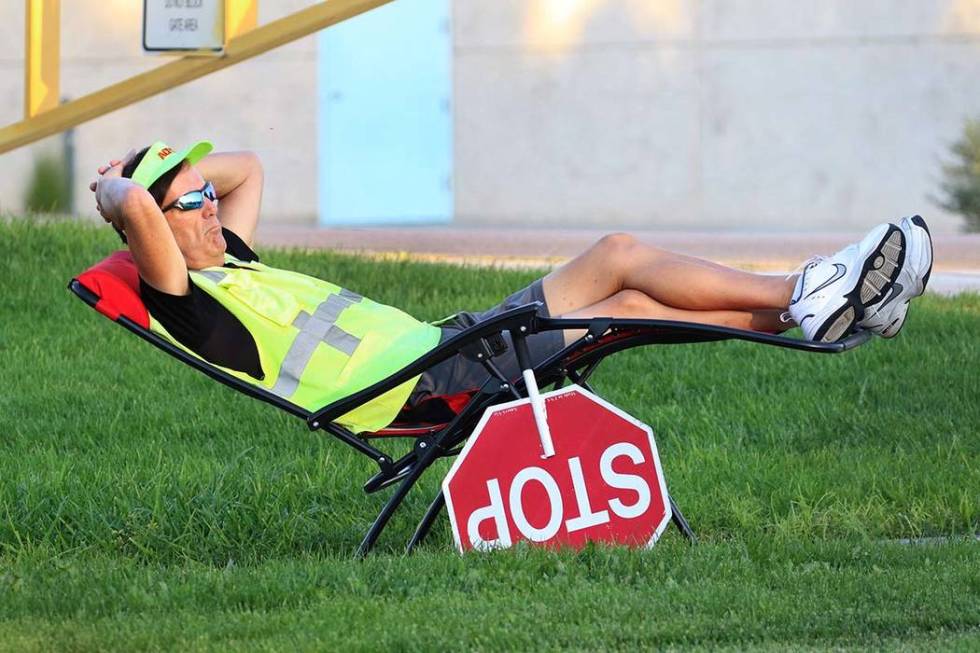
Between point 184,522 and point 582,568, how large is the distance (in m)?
1.26

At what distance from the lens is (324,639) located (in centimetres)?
351

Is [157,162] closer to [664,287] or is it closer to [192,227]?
[192,227]

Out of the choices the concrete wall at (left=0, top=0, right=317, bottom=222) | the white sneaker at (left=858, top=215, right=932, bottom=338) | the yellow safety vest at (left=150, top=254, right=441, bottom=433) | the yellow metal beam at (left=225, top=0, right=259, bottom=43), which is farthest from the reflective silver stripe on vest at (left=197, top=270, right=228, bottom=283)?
→ the concrete wall at (left=0, top=0, right=317, bottom=222)

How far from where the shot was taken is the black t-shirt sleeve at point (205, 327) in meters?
4.37

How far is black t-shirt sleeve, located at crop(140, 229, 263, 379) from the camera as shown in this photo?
4.37 m

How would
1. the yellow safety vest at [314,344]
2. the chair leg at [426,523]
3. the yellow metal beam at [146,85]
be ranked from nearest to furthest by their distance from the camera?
the chair leg at [426,523]
the yellow safety vest at [314,344]
the yellow metal beam at [146,85]

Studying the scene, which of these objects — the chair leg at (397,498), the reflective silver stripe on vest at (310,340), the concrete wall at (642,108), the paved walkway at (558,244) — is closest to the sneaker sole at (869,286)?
the chair leg at (397,498)

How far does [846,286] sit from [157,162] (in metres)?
1.80

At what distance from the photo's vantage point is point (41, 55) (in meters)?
8.41

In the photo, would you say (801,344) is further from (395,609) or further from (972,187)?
(972,187)

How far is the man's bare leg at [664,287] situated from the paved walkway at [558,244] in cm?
561

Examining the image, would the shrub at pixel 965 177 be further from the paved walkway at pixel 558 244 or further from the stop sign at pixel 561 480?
the stop sign at pixel 561 480

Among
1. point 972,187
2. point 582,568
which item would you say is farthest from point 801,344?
point 972,187

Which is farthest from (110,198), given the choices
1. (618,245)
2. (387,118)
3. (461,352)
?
(387,118)
